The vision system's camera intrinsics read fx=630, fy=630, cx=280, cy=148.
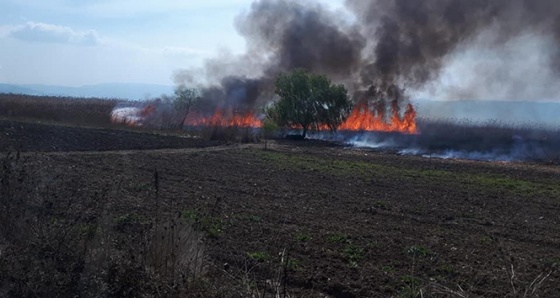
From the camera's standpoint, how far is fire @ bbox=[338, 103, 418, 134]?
2015 inches

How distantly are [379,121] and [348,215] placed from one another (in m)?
38.6

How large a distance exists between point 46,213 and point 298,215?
7182mm

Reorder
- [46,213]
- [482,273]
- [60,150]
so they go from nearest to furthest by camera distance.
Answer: [46,213], [482,273], [60,150]

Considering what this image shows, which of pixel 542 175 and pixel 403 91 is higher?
pixel 403 91

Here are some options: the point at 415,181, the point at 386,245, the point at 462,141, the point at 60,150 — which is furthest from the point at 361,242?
the point at 462,141

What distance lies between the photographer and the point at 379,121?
52969mm

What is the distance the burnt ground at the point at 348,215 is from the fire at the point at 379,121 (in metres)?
22.1

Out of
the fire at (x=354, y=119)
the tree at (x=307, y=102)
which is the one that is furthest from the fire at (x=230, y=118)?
the tree at (x=307, y=102)

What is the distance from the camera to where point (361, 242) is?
12125 mm

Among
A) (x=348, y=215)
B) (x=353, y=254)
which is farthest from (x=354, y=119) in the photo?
(x=353, y=254)

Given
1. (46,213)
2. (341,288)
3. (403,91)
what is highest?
(403,91)

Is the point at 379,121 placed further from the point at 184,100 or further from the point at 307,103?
the point at 184,100

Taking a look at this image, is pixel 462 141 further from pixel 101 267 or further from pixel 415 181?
pixel 101 267

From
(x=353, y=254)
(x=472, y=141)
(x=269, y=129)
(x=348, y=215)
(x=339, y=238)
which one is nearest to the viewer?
(x=353, y=254)
